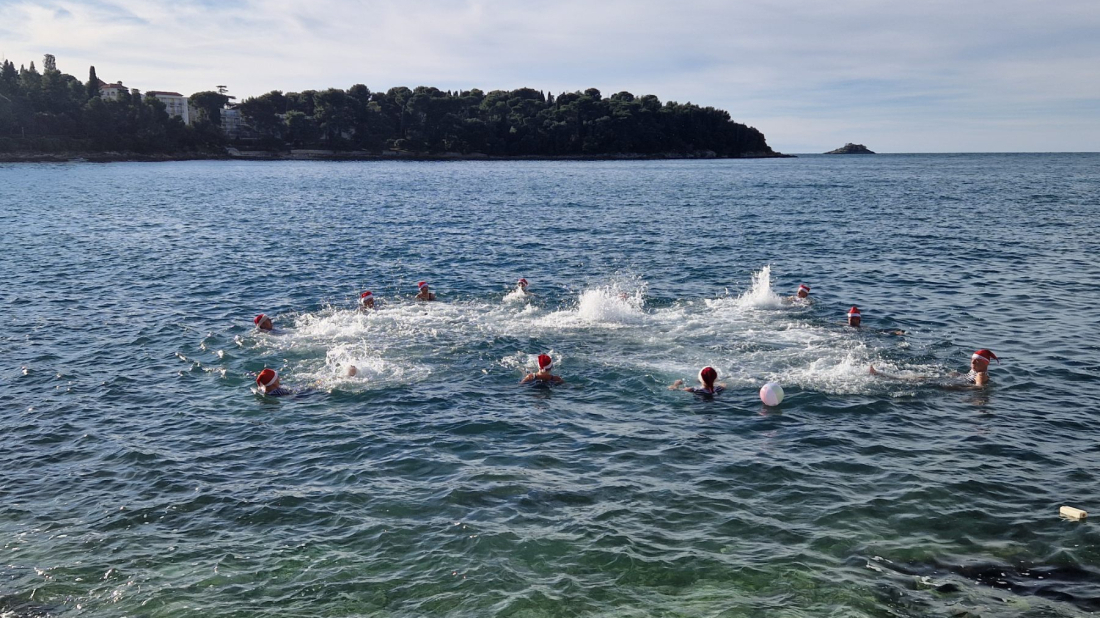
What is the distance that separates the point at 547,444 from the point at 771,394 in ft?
18.7

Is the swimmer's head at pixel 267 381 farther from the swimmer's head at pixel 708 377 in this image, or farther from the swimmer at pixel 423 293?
the swimmer's head at pixel 708 377

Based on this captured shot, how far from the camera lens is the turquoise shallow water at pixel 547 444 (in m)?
11.4

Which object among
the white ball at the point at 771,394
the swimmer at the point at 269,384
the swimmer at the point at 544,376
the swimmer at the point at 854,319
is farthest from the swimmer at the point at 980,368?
the swimmer at the point at 269,384

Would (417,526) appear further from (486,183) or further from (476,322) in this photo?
(486,183)

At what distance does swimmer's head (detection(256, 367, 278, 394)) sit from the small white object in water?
17171 mm

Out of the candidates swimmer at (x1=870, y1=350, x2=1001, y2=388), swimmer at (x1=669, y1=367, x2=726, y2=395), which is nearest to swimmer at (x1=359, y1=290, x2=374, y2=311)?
swimmer at (x1=669, y1=367, x2=726, y2=395)

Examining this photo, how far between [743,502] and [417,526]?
591 cm

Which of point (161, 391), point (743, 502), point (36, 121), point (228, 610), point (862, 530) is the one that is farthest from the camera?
point (36, 121)

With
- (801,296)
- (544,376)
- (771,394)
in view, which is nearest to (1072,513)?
(771,394)

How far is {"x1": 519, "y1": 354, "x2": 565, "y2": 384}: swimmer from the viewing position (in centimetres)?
1962

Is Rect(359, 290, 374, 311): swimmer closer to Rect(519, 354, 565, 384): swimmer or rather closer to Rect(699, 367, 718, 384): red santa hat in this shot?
Rect(519, 354, 565, 384): swimmer

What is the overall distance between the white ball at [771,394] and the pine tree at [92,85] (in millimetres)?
193122

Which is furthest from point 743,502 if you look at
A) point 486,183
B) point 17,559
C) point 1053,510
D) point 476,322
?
point 486,183

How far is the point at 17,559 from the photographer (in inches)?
473
